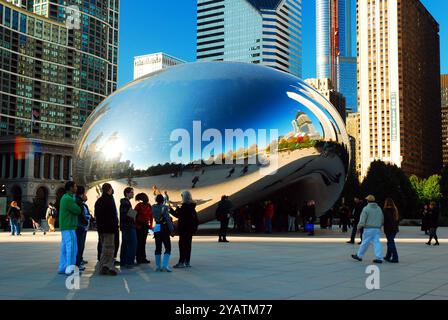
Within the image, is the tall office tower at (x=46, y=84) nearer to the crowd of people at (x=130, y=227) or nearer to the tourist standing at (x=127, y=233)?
the crowd of people at (x=130, y=227)

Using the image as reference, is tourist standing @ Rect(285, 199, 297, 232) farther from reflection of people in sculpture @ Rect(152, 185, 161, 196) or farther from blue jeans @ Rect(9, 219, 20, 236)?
blue jeans @ Rect(9, 219, 20, 236)

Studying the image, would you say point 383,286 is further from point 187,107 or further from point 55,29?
point 55,29

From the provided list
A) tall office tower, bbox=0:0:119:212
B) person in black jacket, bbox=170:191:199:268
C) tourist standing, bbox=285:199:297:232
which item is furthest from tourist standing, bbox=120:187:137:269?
tall office tower, bbox=0:0:119:212

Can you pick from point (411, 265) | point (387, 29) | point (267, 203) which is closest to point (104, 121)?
point (267, 203)

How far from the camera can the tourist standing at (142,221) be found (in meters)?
11.4

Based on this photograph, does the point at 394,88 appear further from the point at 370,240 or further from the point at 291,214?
the point at 370,240

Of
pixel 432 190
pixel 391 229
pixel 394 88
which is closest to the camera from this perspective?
pixel 391 229

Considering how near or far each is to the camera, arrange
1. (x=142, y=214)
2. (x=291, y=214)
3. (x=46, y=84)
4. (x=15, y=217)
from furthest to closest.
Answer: (x=46, y=84) → (x=15, y=217) → (x=291, y=214) → (x=142, y=214)

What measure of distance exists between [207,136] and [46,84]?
133826 mm

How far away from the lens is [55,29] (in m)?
148

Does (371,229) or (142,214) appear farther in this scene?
(371,229)

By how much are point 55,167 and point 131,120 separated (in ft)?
332

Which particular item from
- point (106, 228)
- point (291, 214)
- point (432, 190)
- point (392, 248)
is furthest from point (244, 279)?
point (432, 190)

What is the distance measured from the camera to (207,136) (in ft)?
62.7
